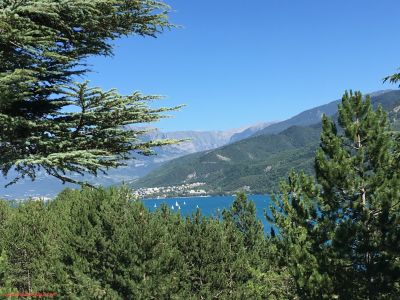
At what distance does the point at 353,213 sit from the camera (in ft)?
59.0

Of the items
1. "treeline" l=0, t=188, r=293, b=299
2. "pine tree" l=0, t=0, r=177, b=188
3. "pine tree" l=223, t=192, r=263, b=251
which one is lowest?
"pine tree" l=223, t=192, r=263, b=251

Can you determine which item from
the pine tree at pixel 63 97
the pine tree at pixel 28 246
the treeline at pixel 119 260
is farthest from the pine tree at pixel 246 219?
the pine tree at pixel 63 97

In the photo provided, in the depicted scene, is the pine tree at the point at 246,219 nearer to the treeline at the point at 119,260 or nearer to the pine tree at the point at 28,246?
the treeline at the point at 119,260

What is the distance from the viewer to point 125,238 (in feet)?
66.7

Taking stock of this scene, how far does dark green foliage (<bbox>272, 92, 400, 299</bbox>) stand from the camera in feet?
54.1

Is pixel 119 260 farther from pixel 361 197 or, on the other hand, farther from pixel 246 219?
pixel 246 219

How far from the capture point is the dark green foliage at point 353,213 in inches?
650

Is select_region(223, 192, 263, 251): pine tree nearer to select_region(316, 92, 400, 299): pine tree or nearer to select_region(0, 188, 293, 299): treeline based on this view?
select_region(0, 188, 293, 299): treeline

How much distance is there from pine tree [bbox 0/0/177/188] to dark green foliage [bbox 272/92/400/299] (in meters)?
10.4

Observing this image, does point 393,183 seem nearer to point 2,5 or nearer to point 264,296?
point 264,296

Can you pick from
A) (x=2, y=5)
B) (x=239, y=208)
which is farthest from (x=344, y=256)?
(x=239, y=208)

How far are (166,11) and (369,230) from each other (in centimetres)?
1235

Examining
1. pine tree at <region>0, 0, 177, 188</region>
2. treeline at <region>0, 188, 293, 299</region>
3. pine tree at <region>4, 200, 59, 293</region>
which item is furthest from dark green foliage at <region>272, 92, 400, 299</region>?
pine tree at <region>4, 200, 59, 293</region>

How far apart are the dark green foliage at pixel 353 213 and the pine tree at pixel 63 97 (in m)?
10.4
